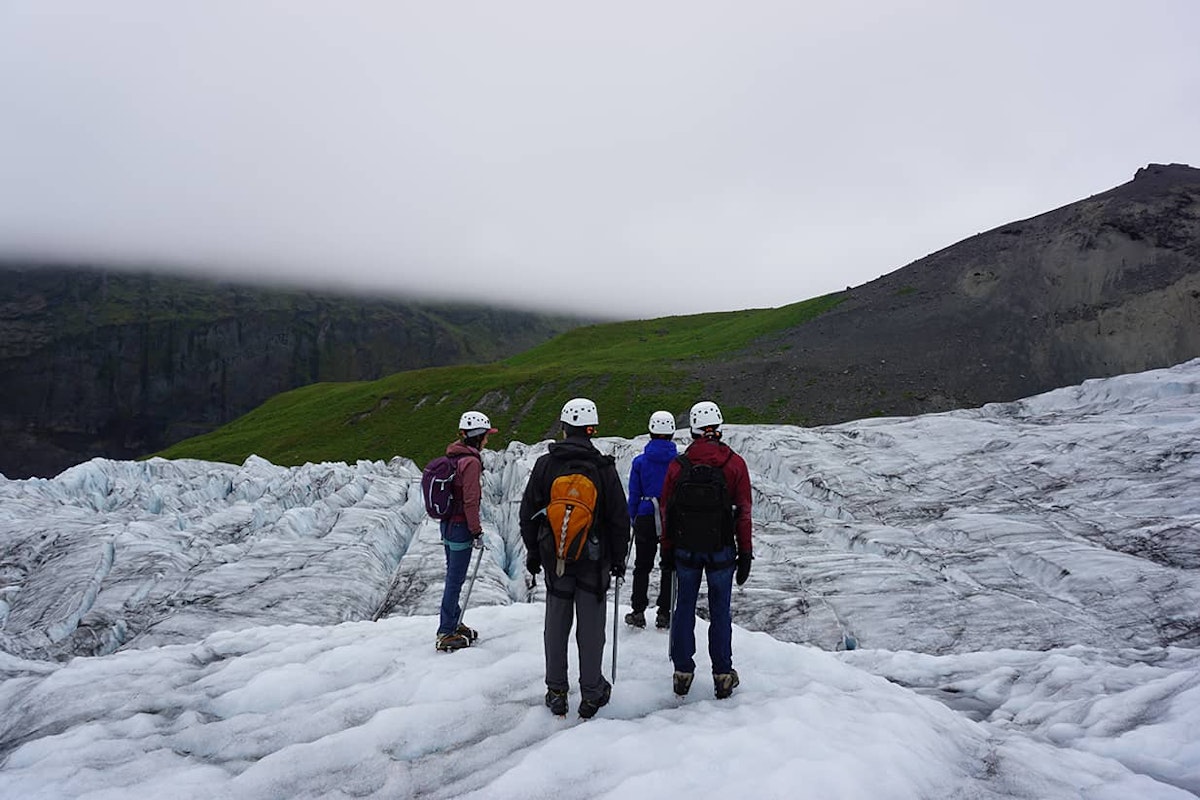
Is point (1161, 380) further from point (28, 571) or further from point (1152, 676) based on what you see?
point (28, 571)

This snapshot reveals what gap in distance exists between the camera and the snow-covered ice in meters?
6.70

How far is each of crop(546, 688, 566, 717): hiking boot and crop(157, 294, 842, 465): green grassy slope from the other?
5514 centimetres

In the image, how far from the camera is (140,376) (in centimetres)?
19238

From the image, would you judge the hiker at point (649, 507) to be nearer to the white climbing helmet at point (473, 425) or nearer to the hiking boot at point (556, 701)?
the white climbing helmet at point (473, 425)

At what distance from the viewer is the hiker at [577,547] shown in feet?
23.4

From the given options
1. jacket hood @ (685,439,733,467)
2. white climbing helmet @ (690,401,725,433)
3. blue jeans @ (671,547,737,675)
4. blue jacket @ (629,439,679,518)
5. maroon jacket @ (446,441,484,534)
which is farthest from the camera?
blue jacket @ (629,439,679,518)

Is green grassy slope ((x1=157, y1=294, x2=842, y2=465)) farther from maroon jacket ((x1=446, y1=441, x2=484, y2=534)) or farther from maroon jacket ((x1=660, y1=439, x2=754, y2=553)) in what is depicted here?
maroon jacket ((x1=660, y1=439, x2=754, y2=553))

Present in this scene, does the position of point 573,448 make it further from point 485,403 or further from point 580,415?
point 485,403

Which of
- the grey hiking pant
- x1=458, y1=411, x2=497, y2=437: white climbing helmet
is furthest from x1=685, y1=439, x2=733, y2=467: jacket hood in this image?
x1=458, y1=411, x2=497, y2=437: white climbing helmet

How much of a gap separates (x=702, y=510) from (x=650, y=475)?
2.67 m

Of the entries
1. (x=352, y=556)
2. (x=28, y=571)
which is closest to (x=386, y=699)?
(x=352, y=556)

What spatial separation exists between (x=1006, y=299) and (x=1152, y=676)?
69.6 meters

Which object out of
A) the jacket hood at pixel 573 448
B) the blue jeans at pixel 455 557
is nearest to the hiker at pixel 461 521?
the blue jeans at pixel 455 557

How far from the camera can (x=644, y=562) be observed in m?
10.5
